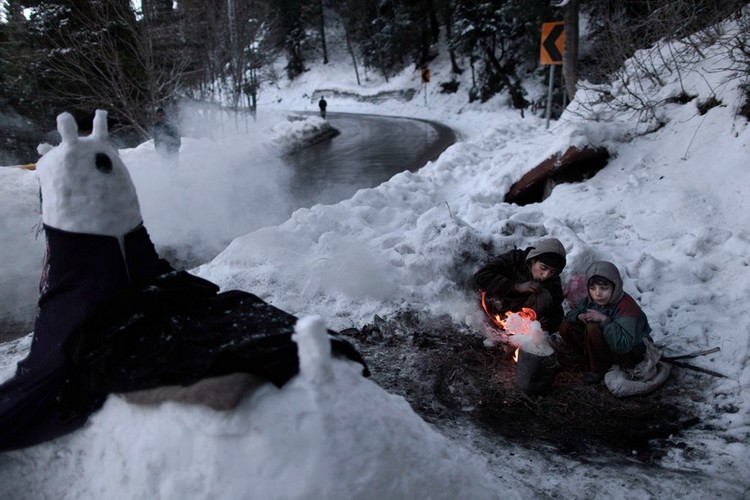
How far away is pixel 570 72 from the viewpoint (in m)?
12.1

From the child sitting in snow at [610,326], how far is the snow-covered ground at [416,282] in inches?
22.3

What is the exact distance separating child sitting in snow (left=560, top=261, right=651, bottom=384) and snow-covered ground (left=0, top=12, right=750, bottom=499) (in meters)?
0.57

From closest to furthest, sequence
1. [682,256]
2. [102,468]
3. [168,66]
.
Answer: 1. [102,468]
2. [682,256]
3. [168,66]

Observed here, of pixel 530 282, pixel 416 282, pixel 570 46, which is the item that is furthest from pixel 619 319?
pixel 570 46

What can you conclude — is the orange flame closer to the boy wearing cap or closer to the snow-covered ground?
the boy wearing cap

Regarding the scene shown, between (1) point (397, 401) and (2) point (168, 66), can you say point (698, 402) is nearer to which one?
(1) point (397, 401)

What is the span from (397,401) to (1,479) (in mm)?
1641

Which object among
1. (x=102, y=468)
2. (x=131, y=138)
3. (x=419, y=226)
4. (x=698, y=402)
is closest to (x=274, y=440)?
(x=102, y=468)

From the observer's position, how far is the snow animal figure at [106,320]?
5.44 ft

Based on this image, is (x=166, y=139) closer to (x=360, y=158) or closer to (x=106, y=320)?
(x=360, y=158)

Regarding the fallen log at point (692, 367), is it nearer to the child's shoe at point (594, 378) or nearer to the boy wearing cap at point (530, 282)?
the child's shoe at point (594, 378)

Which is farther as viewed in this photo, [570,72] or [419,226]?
[570,72]

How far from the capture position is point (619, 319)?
334cm

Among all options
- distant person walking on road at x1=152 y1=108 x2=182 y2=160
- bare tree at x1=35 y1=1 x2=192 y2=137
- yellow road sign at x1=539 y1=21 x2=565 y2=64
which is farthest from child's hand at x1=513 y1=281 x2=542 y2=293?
bare tree at x1=35 y1=1 x2=192 y2=137
